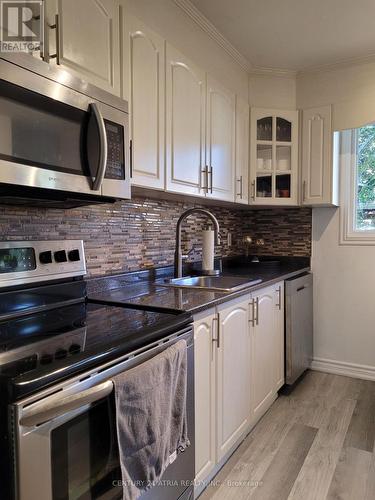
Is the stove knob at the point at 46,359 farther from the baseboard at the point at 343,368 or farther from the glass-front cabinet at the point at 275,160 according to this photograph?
the baseboard at the point at 343,368

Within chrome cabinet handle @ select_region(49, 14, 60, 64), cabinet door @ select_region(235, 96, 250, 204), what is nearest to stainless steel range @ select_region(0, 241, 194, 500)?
chrome cabinet handle @ select_region(49, 14, 60, 64)

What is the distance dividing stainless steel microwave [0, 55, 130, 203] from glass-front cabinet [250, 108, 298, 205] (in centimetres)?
161

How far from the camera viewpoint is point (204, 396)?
1491 mm

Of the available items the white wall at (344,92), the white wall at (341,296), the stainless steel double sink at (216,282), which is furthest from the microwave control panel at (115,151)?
the white wall at (341,296)

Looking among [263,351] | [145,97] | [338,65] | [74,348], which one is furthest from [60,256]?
[338,65]

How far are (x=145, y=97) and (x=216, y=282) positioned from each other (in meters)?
1.12

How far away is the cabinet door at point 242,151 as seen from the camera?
8.21 feet

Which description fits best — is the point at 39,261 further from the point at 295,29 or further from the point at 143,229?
the point at 295,29

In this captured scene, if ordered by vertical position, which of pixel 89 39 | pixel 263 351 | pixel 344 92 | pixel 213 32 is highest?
pixel 213 32

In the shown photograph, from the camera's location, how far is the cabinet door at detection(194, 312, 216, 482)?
1440mm

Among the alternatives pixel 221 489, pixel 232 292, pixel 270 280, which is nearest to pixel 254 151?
pixel 270 280

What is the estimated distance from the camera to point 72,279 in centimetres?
147

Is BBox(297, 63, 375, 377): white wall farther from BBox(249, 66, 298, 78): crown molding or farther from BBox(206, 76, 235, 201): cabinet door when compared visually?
BBox(206, 76, 235, 201): cabinet door

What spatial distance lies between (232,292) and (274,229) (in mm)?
1627
